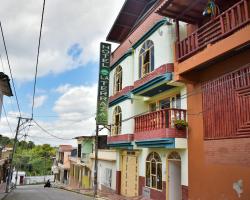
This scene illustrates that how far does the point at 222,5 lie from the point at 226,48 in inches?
108

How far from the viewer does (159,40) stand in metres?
13.7

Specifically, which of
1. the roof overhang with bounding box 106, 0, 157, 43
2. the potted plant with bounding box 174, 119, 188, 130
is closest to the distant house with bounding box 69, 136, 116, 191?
the roof overhang with bounding box 106, 0, 157, 43

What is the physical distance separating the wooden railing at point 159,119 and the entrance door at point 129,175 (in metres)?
3.34

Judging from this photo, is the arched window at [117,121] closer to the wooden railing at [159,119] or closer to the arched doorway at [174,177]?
the wooden railing at [159,119]

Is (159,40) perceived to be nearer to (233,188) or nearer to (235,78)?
(235,78)

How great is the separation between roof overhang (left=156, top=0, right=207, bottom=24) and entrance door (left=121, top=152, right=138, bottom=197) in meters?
9.15

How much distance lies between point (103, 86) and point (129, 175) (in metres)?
6.55

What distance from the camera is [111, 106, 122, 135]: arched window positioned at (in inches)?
734

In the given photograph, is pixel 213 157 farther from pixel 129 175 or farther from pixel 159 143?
pixel 129 175

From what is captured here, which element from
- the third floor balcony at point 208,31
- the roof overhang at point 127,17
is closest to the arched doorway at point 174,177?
the third floor balcony at point 208,31

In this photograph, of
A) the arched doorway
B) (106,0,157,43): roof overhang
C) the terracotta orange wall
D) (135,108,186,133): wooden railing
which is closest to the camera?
the terracotta orange wall

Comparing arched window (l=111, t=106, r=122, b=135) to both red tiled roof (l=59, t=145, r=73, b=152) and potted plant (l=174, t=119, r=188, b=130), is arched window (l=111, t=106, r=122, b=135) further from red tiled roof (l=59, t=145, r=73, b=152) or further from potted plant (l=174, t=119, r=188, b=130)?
red tiled roof (l=59, t=145, r=73, b=152)

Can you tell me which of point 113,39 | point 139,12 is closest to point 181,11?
point 139,12

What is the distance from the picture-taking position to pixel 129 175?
58.6 ft
